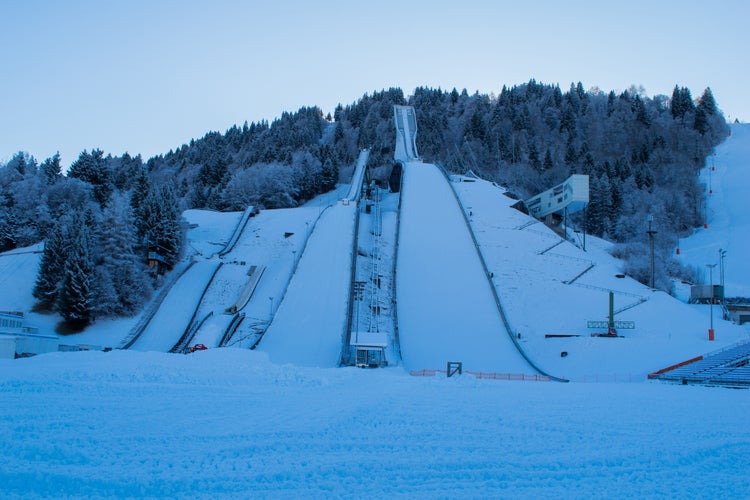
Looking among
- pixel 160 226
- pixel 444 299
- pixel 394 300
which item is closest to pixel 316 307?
pixel 394 300

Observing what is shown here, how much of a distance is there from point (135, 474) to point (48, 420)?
2146 millimetres

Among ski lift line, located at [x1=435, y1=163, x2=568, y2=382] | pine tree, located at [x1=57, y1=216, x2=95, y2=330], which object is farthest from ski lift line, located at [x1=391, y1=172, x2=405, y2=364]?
pine tree, located at [x1=57, y1=216, x2=95, y2=330]

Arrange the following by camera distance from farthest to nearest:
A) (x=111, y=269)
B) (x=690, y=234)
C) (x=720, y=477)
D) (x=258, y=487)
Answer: (x=690, y=234) < (x=111, y=269) < (x=720, y=477) < (x=258, y=487)

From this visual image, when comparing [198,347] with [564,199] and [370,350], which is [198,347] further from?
[564,199]

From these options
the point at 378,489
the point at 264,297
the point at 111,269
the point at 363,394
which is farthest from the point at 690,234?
the point at 378,489

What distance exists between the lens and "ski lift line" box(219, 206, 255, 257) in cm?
3098

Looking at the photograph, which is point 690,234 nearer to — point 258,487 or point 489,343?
point 489,343

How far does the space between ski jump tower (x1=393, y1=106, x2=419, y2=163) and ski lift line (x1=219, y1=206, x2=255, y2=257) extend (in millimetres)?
15479

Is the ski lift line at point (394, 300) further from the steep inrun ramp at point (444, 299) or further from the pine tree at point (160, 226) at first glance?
the pine tree at point (160, 226)

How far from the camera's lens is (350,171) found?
56.5 m

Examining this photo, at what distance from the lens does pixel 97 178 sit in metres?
33.9

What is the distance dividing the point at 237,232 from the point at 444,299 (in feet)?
49.5

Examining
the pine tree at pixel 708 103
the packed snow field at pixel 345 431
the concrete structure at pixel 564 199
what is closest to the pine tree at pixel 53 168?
the packed snow field at pixel 345 431

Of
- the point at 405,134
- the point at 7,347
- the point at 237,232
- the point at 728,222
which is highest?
the point at 405,134
